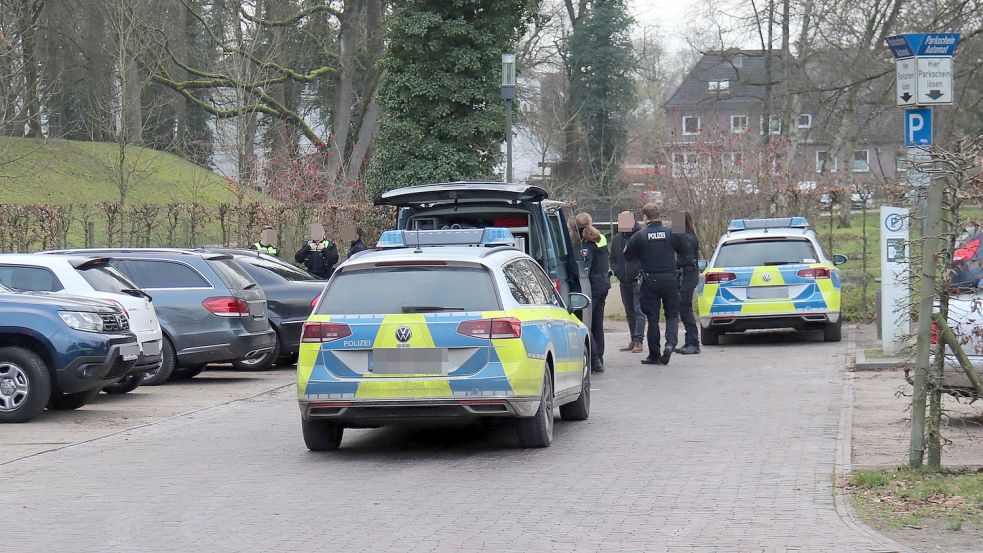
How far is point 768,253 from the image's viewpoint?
1934 centimetres

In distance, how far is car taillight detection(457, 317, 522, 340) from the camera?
947cm

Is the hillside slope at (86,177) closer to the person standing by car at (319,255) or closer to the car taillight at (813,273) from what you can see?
the person standing by car at (319,255)

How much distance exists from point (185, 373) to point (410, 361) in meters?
8.38

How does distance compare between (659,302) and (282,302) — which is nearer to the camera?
(659,302)

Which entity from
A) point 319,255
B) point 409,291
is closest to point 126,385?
point 409,291

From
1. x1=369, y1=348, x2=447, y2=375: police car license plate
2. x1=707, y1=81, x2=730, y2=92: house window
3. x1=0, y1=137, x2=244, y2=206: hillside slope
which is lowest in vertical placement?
x1=369, y1=348, x2=447, y2=375: police car license plate

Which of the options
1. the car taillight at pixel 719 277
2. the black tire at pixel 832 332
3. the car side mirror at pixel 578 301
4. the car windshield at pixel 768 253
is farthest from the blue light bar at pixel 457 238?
the black tire at pixel 832 332

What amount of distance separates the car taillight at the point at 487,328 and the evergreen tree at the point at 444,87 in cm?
2513

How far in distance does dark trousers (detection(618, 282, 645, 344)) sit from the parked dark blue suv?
8211 mm

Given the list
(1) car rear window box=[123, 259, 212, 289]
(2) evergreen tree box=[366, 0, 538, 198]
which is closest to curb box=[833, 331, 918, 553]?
(1) car rear window box=[123, 259, 212, 289]

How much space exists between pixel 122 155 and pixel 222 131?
12444 mm

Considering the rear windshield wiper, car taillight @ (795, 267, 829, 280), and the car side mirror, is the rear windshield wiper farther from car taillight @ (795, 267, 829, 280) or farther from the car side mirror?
car taillight @ (795, 267, 829, 280)

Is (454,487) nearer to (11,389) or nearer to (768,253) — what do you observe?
(11,389)

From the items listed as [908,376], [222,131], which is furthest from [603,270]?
[222,131]
